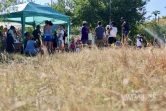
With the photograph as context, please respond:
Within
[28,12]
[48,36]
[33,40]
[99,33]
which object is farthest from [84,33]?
[28,12]

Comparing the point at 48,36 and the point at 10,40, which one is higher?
the point at 48,36

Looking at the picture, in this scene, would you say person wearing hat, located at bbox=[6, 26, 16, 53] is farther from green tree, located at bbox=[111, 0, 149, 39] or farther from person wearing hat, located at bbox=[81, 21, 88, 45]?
green tree, located at bbox=[111, 0, 149, 39]

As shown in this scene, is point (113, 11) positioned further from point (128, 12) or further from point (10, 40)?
point (10, 40)

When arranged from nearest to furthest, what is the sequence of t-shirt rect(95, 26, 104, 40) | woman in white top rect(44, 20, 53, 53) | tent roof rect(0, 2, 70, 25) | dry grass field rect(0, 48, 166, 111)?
dry grass field rect(0, 48, 166, 111), woman in white top rect(44, 20, 53, 53), t-shirt rect(95, 26, 104, 40), tent roof rect(0, 2, 70, 25)

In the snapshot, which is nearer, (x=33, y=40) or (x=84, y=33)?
(x=33, y=40)

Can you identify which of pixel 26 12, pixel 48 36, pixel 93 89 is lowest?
pixel 93 89

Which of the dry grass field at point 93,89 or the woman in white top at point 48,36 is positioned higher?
the woman in white top at point 48,36

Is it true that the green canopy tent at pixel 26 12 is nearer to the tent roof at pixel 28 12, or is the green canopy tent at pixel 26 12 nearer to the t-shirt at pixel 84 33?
the tent roof at pixel 28 12

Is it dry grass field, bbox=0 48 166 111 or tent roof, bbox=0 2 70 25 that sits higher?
tent roof, bbox=0 2 70 25

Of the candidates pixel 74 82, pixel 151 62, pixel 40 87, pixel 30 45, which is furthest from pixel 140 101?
pixel 30 45

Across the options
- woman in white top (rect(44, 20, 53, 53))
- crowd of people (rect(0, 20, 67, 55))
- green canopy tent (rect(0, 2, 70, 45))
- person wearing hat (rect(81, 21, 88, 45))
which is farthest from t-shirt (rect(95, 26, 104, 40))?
green canopy tent (rect(0, 2, 70, 45))

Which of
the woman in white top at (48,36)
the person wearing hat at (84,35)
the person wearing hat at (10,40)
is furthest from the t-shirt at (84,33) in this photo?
the person wearing hat at (10,40)

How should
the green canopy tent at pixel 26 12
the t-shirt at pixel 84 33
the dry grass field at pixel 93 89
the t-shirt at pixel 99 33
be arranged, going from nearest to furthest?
the dry grass field at pixel 93 89 → the t-shirt at pixel 84 33 → the t-shirt at pixel 99 33 → the green canopy tent at pixel 26 12

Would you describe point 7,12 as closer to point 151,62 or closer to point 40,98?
point 151,62
